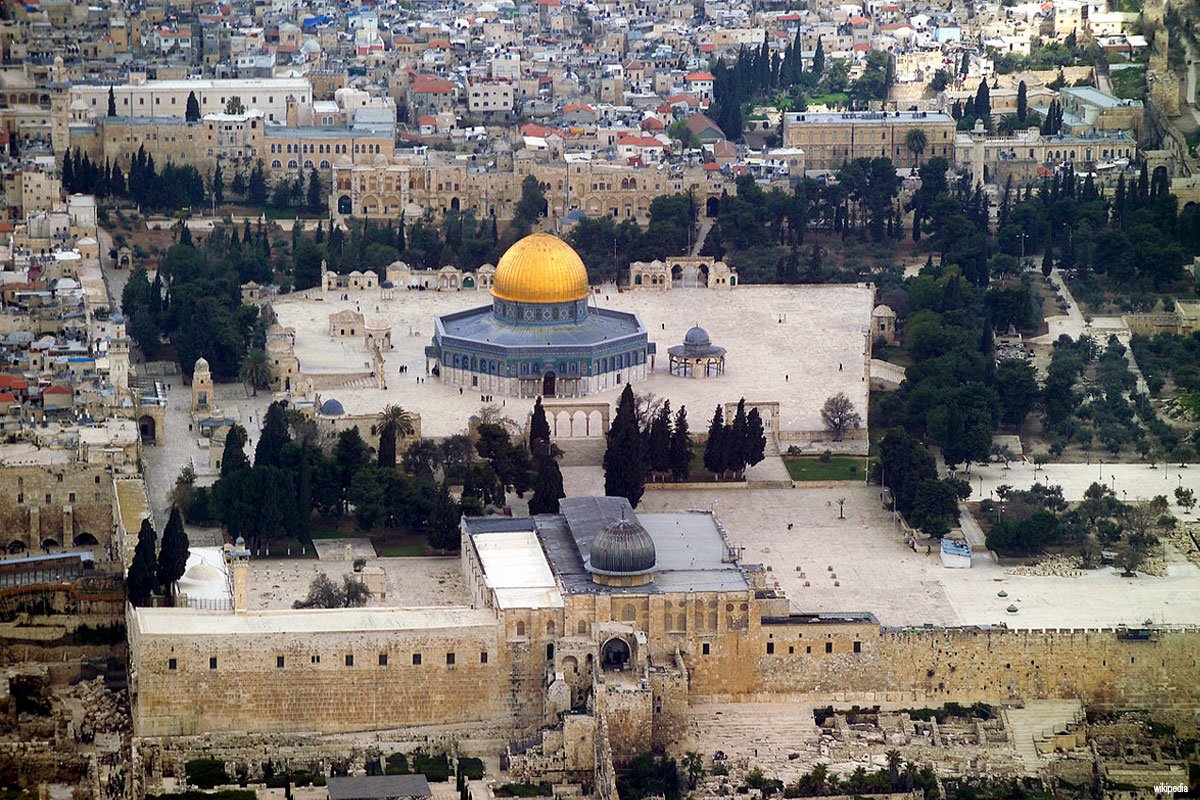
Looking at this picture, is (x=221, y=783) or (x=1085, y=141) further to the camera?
(x=1085, y=141)

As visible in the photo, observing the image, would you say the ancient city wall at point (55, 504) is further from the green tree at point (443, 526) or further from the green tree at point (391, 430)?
the green tree at point (443, 526)

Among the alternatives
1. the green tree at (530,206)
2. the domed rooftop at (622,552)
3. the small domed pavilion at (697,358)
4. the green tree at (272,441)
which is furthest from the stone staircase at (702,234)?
the domed rooftop at (622,552)

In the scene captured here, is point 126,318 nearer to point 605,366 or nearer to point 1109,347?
point 605,366

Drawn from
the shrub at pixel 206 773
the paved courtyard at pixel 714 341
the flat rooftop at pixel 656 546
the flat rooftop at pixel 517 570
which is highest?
the flat rooftop at pixel 656 546

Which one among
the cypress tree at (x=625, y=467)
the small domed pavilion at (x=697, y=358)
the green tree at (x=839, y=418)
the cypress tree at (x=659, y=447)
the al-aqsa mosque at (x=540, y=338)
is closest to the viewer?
the cypress tree at (x=625, y=467)

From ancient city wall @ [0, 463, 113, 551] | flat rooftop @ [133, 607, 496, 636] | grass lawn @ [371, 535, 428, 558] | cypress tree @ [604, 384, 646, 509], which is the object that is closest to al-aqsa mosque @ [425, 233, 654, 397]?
cypress tree @ [604, 384, 646, 509]

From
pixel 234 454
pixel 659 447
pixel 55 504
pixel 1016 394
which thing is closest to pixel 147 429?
pixel 234 454

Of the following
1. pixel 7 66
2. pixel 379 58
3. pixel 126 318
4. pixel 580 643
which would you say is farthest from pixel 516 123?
pixel 580 643
